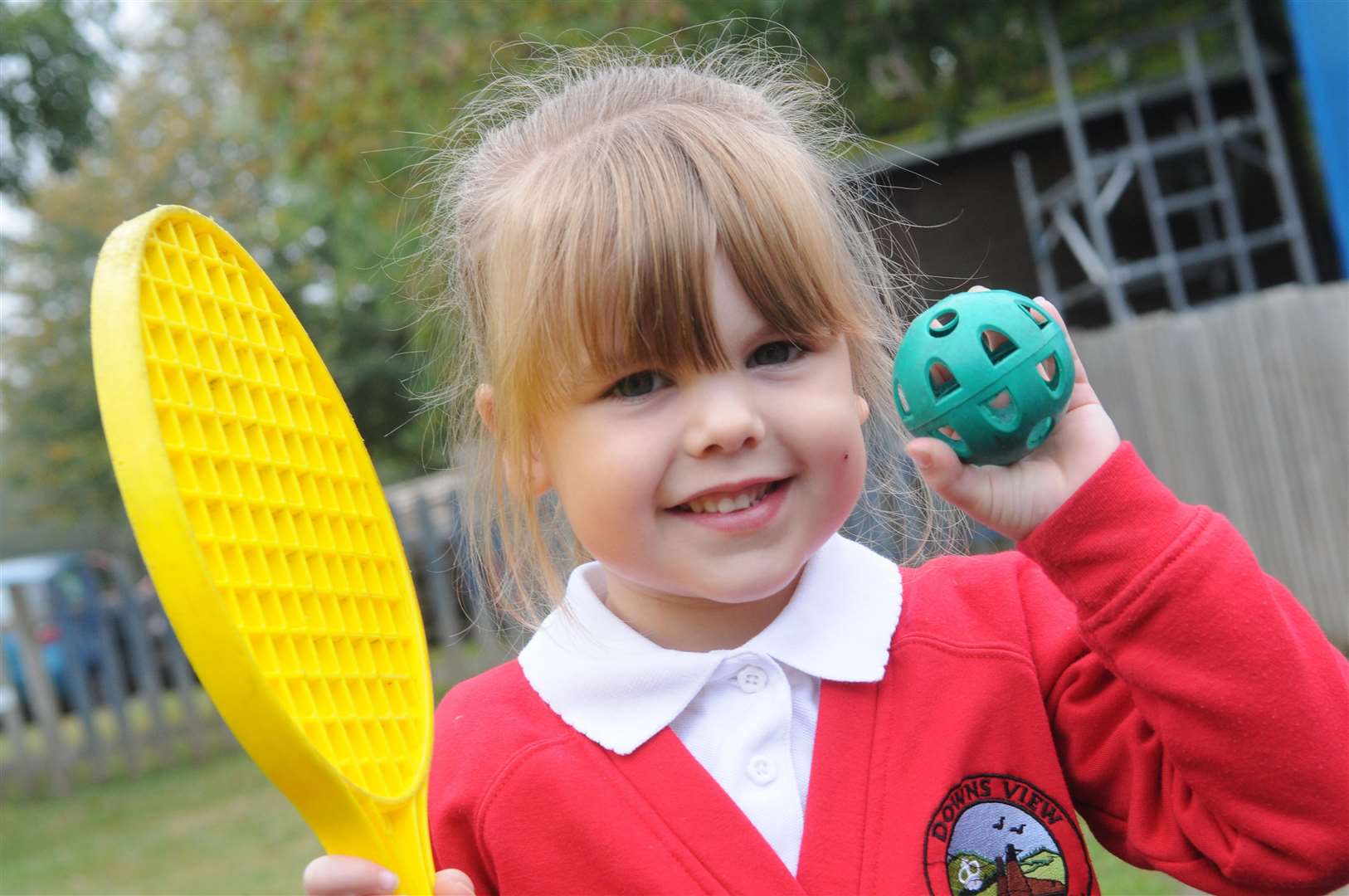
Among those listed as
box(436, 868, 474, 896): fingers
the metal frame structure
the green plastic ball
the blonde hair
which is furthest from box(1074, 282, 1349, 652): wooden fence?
box(436, 868, 474, 896): fingers

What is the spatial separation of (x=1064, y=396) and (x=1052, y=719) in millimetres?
492

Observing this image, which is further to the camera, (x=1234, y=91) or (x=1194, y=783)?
(x=1234, y=91)

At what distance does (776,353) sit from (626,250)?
0.23 metres

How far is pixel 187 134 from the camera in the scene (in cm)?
2659

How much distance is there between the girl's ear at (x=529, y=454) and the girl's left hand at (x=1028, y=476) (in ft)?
1.91

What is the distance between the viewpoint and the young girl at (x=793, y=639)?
1.64 metres

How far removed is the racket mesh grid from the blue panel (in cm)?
605

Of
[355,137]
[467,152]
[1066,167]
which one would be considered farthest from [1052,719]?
[1066,167]

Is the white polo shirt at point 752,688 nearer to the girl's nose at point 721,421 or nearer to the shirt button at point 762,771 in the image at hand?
the shirt button at point 762,771

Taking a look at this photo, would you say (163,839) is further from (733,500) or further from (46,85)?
(733,500)

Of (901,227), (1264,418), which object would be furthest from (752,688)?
(1264,418)

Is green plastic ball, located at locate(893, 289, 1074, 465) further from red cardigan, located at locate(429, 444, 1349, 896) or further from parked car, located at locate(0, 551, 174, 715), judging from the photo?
parked car, located at locate(0, 551, 174, 715)

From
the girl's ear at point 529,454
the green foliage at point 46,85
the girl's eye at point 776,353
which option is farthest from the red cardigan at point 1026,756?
the green foliage at point 46,85

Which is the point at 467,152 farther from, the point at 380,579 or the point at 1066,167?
the point at 1066,167
